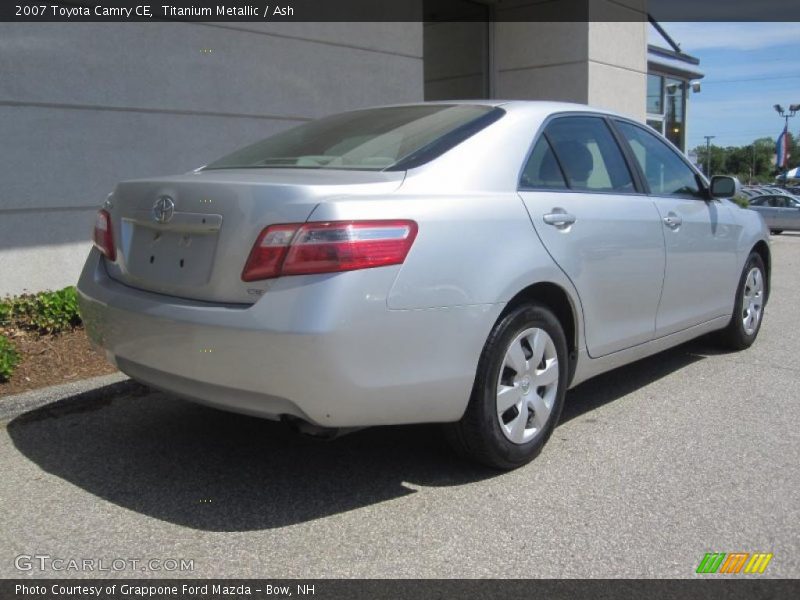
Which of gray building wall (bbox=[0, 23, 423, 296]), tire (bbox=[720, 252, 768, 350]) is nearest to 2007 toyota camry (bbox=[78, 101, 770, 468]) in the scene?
tire (bbox=[720, 252, 768, 350])

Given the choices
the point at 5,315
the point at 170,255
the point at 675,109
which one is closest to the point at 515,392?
the point at 170,255

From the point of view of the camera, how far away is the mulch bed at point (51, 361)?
183 inches

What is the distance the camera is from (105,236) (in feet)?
11.7

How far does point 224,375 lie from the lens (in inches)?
115

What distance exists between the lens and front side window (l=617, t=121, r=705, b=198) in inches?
183

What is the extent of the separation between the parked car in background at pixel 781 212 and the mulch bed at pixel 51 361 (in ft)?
72.6

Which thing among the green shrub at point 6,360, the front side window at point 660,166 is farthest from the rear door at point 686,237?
the green shrub at point 6,360

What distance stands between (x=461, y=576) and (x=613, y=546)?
24.0 inches

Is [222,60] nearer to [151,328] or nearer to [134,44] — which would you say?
[134,44]

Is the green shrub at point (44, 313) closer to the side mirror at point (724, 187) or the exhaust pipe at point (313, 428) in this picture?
the exhaust pipe at point (313, 428)

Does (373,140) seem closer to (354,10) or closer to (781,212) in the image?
(354,10)

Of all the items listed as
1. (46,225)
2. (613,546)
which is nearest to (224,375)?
(613,546)

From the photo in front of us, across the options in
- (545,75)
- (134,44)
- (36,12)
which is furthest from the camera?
(545,75)
